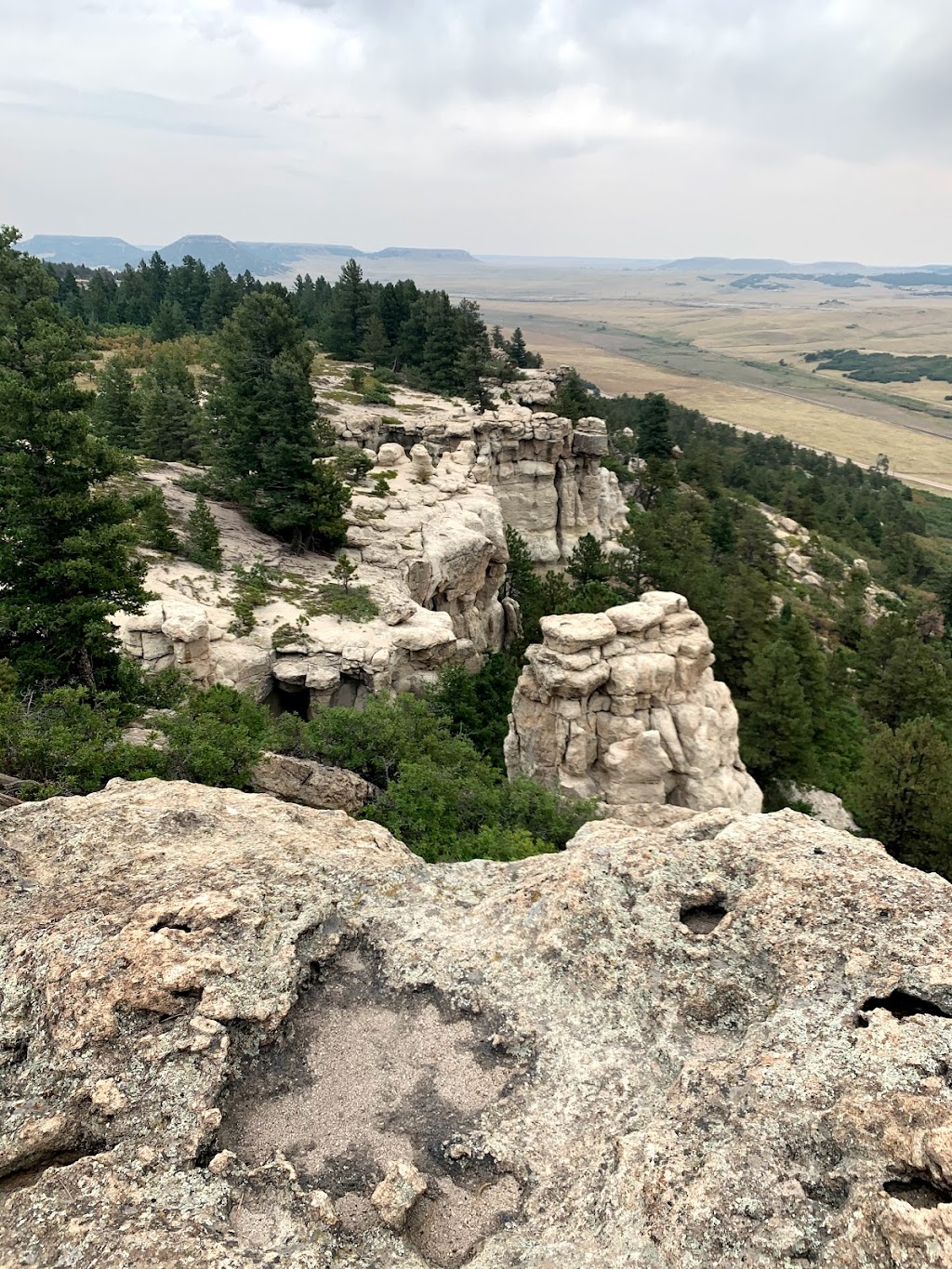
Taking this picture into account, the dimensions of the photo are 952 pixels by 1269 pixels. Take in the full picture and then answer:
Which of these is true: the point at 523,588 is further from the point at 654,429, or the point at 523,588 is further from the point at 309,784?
the point at 654,429

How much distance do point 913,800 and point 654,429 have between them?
205 feet

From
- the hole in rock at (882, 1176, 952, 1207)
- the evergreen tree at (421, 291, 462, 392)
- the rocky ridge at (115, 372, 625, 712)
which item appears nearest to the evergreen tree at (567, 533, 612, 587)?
the rocky ridge at (115, 372, 625, 712)

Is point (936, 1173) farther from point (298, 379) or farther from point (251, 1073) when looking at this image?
point (298, 379)

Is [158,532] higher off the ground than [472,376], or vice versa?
[472,376]

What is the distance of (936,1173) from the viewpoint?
19.2ft

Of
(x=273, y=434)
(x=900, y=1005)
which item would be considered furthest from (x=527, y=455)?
(x=900, y=1005)

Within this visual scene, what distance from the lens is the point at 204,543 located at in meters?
32.8

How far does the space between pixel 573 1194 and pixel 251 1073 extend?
3.51 metres

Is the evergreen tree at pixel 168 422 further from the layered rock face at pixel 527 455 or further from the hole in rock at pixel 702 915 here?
the hole in rock at pixel 702 915

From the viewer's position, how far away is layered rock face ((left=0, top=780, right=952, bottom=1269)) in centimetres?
618

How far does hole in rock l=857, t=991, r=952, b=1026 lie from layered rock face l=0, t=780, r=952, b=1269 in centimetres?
3

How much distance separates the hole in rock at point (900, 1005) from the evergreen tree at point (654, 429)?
80.9m

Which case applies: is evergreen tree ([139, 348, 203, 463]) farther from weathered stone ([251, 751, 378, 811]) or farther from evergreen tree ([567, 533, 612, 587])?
weathered stone ([251, 751, 378, 811])

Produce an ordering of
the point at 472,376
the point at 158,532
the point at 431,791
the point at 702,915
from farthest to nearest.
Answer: the point at 472,376 → the point at 158,532 → the point at 431,791 → the point at 702,915
